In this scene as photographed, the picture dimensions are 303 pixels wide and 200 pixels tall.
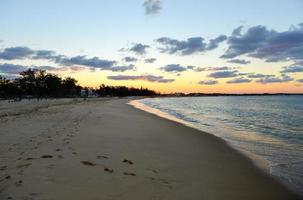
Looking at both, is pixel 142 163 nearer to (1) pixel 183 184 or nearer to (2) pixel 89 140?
(1) pixel 183 184

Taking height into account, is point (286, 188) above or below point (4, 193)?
below

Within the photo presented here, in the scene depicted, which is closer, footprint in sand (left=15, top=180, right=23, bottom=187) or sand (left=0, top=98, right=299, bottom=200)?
footprint in sand (left=15, top=180, right=23, bottom=187)

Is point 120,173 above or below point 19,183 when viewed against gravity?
below

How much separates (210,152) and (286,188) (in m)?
4.38

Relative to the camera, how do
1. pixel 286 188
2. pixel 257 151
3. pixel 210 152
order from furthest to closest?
pixel 257 151, pixel 210 152, pixel 286 188

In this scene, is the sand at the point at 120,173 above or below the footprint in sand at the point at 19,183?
below

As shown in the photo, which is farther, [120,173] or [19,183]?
[120,173]

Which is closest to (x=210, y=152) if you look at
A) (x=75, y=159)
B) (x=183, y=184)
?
(x=183, y=184)

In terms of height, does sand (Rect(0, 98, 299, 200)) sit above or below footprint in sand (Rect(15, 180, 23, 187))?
below

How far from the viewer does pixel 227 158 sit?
10500 millimetres

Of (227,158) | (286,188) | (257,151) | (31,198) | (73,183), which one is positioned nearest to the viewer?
(31,198)

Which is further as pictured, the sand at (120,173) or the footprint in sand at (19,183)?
the sand at (120,173)

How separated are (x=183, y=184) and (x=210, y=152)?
4.93 meters

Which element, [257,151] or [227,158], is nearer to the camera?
[227,158]
